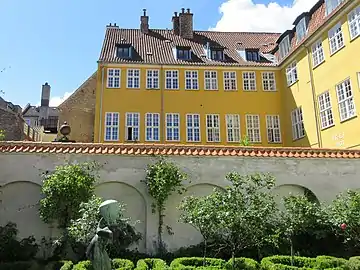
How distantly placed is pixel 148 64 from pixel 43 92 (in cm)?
2987

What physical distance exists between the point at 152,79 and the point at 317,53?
11.5 meters

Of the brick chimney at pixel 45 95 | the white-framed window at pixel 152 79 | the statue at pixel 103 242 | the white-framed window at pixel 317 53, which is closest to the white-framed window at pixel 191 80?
the white-framed window at pixel 152 79

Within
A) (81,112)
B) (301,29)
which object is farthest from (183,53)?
(81,112)

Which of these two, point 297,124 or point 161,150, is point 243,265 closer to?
point 161,150

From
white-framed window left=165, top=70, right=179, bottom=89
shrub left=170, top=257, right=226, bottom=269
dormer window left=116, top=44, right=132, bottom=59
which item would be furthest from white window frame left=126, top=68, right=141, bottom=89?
shrub left=170, top=257, right=226, bottom=269

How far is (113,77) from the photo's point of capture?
26.9 meters

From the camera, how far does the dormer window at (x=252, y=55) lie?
28812 millimetres

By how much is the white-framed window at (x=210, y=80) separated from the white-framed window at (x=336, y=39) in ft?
29.8

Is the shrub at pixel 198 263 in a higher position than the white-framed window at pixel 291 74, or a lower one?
lower

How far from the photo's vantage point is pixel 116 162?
13.9m

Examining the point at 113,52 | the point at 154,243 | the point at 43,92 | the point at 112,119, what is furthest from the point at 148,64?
the point at 43,92

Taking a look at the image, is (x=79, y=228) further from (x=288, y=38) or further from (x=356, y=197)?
(x=288, y=38)

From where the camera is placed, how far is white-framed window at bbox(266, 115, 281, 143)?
1054 inches

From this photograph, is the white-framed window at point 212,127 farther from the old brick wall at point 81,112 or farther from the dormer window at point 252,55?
the old brick wall at point 81,112
